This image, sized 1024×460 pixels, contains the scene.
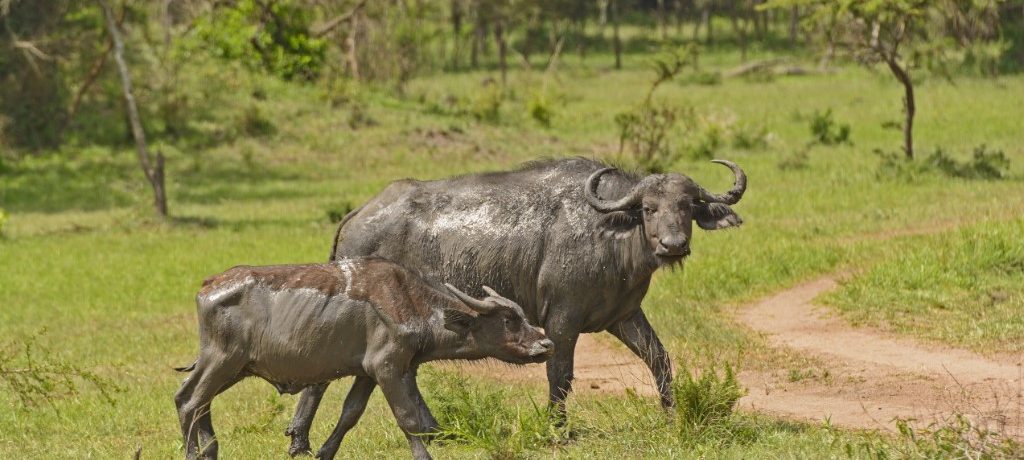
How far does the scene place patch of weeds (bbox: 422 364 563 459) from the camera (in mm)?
8570

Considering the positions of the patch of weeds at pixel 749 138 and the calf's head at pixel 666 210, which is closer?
the calf's head at pixel 666 210

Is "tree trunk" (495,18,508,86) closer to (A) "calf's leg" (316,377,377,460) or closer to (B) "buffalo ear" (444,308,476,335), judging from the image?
(A) "calf's leg" (316,377,377,460)

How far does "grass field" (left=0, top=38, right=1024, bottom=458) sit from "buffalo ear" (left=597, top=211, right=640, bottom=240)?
110 centimetres

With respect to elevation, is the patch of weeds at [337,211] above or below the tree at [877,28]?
below

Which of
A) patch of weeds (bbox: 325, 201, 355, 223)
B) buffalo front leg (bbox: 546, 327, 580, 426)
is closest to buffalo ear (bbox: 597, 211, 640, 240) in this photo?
buffalo front leg (bbox: 546, 327, 580, 426)

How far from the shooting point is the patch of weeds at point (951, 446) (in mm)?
7824

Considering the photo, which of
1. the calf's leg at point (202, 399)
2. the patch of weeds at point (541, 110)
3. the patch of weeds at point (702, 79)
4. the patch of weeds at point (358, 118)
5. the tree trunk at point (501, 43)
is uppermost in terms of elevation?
the calf's leg at point (202, 399)

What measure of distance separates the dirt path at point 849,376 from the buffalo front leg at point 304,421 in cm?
208

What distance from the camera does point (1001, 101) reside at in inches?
1218

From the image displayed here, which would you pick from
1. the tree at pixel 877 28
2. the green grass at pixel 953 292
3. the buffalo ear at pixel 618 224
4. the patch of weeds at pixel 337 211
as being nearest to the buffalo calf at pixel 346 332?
the buffalo ear at pixel 618 224

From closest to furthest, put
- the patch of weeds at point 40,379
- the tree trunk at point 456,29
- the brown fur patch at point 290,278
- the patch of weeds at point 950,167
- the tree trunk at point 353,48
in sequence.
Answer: the brown fur patch at point 290,278 < the patch of weeds at point 40,379 < the patch of weeds at point 950,167 < the tree trunk at point 353,48 < the tree trunk at point 456,29

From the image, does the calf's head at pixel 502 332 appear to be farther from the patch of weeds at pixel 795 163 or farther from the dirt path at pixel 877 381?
the patch of weeds at pixel 795 163

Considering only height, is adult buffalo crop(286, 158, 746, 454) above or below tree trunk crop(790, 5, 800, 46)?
above

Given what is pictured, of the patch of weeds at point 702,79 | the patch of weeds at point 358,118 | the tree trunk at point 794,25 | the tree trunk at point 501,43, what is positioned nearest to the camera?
the patch of weeds at point 358,118
